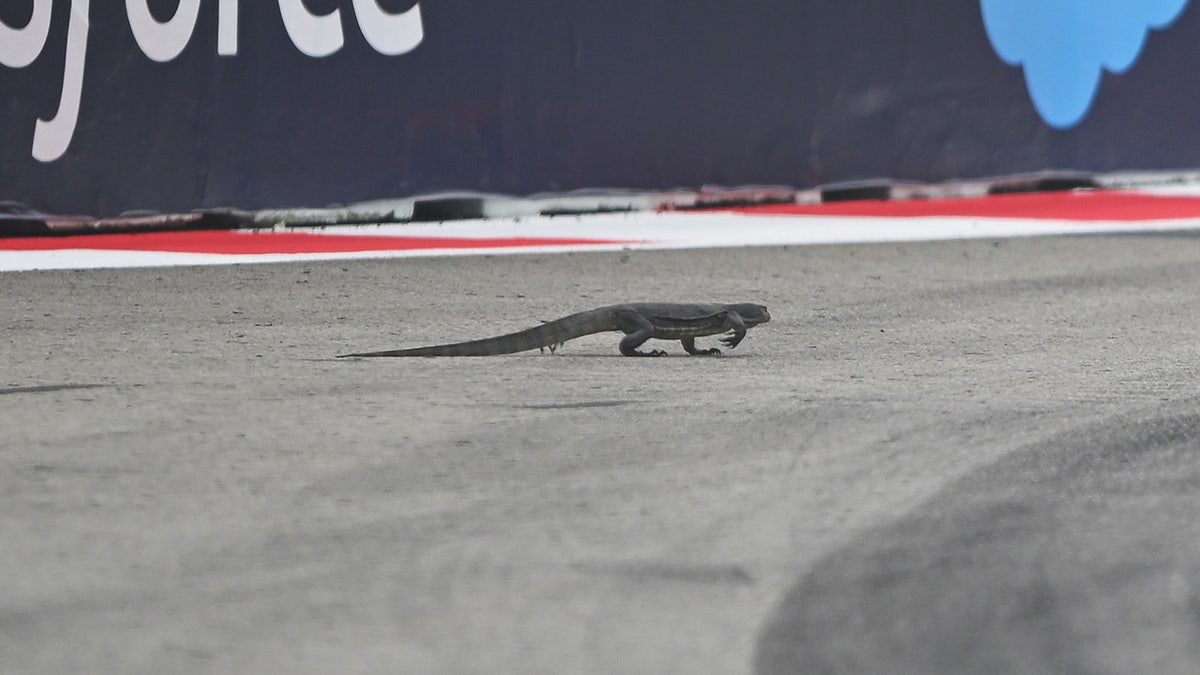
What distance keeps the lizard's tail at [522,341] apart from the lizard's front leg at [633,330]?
1.4 inches

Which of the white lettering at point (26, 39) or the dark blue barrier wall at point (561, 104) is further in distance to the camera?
the dark blue barrier wall at point (561, 104)

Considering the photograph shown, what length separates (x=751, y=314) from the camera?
5055mm

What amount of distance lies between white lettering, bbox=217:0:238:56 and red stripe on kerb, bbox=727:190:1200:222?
2596 mm

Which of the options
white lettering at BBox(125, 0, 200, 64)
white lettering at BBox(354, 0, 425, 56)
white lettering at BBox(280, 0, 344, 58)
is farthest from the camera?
white lettering at BBox(354, 0, 425, 56)

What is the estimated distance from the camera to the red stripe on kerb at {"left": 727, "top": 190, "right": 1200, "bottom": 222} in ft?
27.2

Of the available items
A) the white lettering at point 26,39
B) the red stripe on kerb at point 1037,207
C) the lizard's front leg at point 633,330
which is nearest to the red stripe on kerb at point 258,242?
the white lettering at point 26,39

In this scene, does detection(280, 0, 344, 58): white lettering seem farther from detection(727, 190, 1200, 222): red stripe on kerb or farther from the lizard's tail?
the lizard's tail

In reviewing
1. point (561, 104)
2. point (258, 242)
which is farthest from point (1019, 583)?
point (561, 104)

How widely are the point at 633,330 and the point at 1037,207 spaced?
180 inches

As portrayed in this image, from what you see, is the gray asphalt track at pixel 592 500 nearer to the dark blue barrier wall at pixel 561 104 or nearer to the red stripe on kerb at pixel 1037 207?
the dark blue barrier wall at pixel 561 104

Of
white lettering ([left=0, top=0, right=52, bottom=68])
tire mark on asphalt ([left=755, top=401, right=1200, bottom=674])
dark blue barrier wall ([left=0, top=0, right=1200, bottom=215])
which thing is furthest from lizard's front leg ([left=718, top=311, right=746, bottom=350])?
white lettering ([left=0, top=0, right=52, bottom=68])

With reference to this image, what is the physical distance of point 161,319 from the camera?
208 inches

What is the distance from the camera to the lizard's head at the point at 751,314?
5035mm

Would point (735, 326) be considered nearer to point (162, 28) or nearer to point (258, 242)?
point (258, 242)
